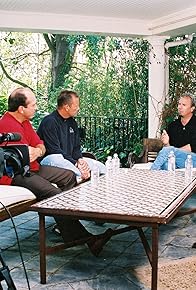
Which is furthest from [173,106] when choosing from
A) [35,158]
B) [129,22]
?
[35,158]

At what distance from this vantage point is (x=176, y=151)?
18.0 feet

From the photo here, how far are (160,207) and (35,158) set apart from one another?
1614mm

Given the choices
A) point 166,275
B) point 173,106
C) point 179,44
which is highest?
point 179,44

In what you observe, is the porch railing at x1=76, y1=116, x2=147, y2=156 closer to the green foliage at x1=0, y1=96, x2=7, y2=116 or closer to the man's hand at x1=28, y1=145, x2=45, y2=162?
the green foliage at x1=0, y1=96, x2=7, y2=116

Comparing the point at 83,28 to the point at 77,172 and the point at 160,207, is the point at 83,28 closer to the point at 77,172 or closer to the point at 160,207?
the point at 77,172

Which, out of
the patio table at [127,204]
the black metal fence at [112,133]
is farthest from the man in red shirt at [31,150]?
the black metal fence at [112,133]

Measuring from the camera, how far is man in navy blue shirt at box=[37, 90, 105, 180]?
477cm

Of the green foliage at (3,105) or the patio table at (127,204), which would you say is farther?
the green foliage at (3,105)

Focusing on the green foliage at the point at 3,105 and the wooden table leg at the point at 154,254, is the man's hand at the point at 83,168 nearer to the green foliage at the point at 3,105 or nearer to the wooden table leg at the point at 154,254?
the wooden table leg at the point at 154,254

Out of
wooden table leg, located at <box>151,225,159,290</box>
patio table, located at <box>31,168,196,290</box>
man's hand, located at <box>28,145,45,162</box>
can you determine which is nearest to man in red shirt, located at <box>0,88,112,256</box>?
man's hand, located at <box>28,145,45,162</box>

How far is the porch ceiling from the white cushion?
97.5 inches

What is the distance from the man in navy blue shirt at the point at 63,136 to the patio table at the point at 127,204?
0.76 metres

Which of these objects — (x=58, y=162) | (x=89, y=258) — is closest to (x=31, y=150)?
(x=58, y=162)

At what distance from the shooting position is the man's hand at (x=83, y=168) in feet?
16.0
